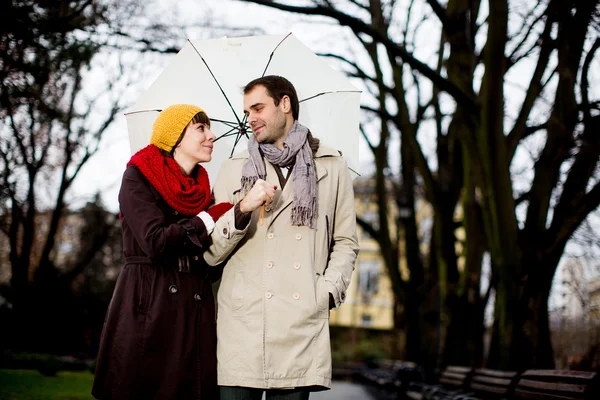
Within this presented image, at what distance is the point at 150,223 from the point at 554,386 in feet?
13.0

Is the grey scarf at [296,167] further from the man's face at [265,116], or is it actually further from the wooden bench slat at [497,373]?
the wooden bench slat at [497,373]

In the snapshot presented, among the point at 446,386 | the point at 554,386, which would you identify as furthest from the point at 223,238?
the point at 446,386

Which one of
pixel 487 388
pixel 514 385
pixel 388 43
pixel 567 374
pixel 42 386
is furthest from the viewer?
pixel 42 386

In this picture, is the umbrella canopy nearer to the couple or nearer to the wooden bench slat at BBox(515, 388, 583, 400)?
the couple

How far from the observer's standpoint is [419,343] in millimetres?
16844

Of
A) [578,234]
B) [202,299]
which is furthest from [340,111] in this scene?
[578,234]

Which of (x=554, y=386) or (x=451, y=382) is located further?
(x=451, y=382)

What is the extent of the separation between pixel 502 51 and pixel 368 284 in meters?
44.2

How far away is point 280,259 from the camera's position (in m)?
3.90

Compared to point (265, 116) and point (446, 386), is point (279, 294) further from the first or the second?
point (446, 386)

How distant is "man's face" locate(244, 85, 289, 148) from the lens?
4117mm

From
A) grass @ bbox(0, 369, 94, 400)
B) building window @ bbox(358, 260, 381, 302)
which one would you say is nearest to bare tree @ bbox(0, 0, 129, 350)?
grass @ bbox(0, 369, 94, 400)

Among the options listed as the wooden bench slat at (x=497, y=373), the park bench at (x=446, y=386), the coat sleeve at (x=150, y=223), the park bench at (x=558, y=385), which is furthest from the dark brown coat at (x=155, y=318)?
the park bench at (x=446, y=386)

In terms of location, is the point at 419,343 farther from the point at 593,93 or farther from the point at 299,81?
the point at 299,81
